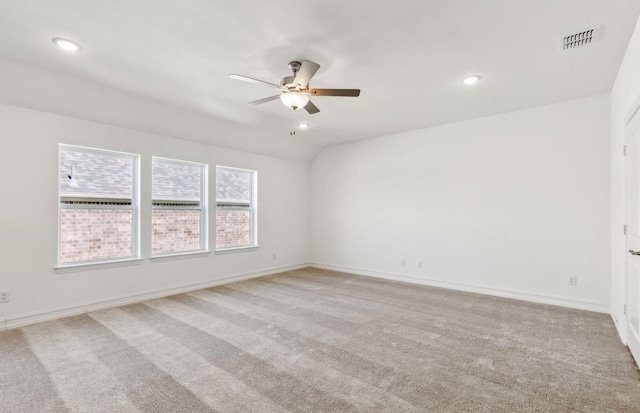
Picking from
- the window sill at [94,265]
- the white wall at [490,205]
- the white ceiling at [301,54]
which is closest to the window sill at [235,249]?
the window sill at [94,265]

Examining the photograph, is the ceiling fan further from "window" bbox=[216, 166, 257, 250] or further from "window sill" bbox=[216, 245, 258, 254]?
"window sill" bbox=[216, 245, 258, 254]

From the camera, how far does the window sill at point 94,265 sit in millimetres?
3732

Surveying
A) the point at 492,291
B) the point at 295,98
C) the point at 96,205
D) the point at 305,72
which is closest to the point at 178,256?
the point at 96,205

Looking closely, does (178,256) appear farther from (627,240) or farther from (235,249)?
(627,240)

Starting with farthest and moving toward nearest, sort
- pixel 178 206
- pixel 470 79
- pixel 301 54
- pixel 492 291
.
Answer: pixel 178 206 → pixel 492 291 → pixel 470 79 → pixel 301 54

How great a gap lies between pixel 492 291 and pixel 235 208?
14.7 feet

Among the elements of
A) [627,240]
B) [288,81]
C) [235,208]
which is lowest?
[627,240]

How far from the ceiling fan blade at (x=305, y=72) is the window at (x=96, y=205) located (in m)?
2.95

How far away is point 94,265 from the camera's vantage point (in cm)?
396

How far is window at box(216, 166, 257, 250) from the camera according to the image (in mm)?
5535

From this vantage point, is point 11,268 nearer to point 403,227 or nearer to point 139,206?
point 139,206

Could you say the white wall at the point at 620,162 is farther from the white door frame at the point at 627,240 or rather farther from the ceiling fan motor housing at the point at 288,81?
the ceiling fan motor housing at the point at 288,81

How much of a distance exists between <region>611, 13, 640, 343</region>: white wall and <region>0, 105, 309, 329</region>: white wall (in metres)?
4.97

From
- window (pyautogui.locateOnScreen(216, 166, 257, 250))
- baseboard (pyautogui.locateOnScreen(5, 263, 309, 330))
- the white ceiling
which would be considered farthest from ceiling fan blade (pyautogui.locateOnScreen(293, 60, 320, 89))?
baseboard (pyautogui.locateOnScreen(5, 263, 309, 330))
